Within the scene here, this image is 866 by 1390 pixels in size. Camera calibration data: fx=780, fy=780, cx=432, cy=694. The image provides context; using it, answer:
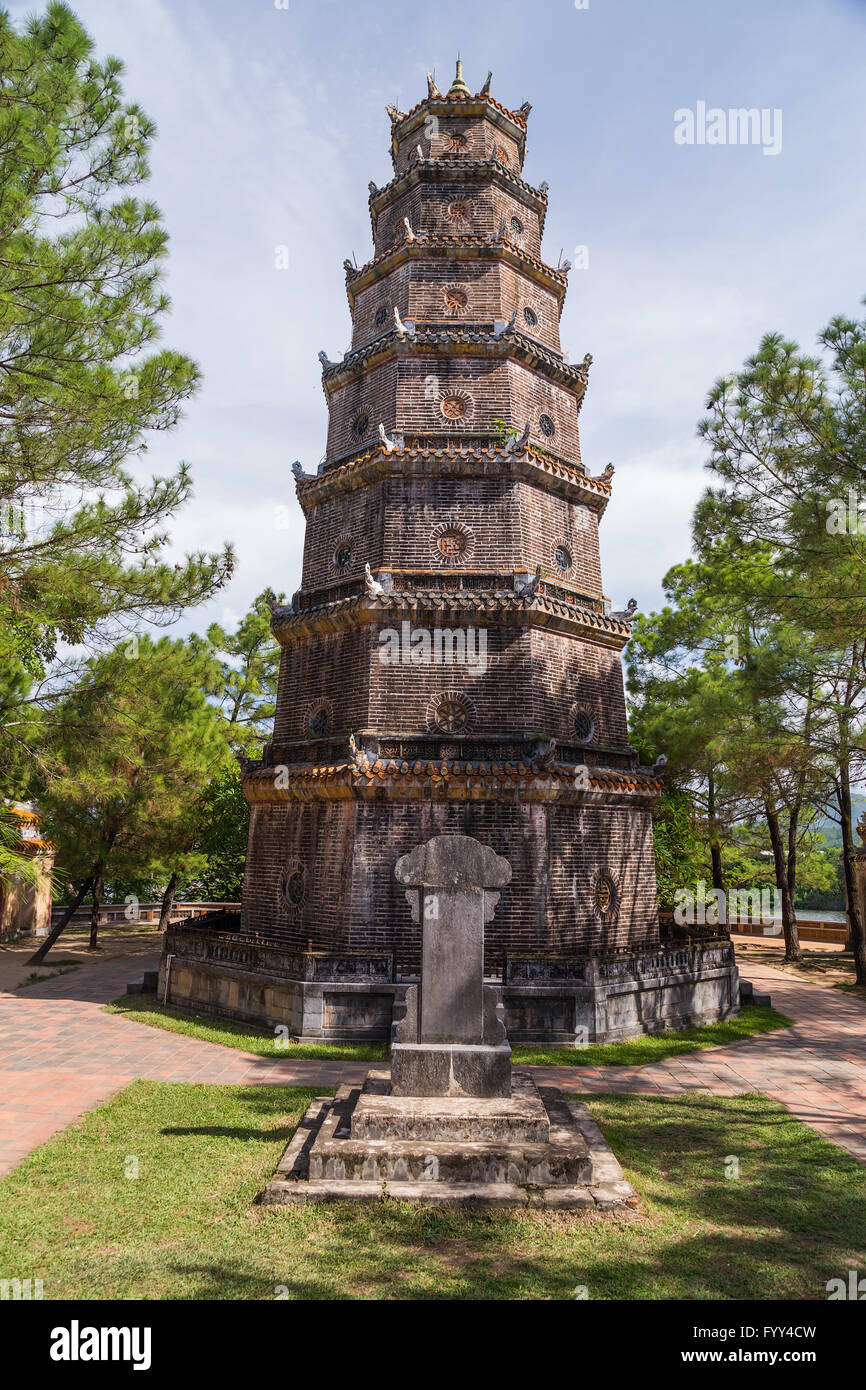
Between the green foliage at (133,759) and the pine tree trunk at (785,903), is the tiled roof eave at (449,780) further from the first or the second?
the pine tree trunk at (785,903)

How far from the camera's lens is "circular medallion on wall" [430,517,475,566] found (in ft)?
48.0

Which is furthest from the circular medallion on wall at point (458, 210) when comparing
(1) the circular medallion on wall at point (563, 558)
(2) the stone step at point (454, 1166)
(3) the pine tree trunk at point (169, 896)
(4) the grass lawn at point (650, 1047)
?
(3) the pine tree trunk at point (169, 896)

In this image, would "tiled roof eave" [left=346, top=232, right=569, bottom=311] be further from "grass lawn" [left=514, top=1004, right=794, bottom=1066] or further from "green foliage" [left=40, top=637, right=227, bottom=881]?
"grass lawn" [left=514, top=1004, right=794, bottom=1066]

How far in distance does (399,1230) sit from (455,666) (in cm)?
929

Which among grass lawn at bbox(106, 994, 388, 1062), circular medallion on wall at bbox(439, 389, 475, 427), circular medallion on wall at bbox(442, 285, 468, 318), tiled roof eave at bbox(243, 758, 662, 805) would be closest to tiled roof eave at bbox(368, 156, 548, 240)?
circular medallion on wall at bbox(442, 285, 468, 318)

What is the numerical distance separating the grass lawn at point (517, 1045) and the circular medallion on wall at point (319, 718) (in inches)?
202

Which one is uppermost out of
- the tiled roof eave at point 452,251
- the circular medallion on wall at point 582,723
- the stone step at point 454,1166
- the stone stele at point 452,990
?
the tiled roof eave at point 452,251

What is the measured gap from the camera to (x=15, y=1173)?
678 centimetres

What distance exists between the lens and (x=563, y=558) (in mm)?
15570

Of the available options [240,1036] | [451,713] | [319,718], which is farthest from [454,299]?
[240,1036]

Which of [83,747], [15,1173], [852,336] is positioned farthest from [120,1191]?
[852,336]

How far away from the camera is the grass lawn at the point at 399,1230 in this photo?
502cm

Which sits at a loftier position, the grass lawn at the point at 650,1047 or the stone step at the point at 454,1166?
the stone step at the point at 454,1166

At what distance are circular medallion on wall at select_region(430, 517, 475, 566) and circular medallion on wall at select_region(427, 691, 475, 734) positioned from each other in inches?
105
